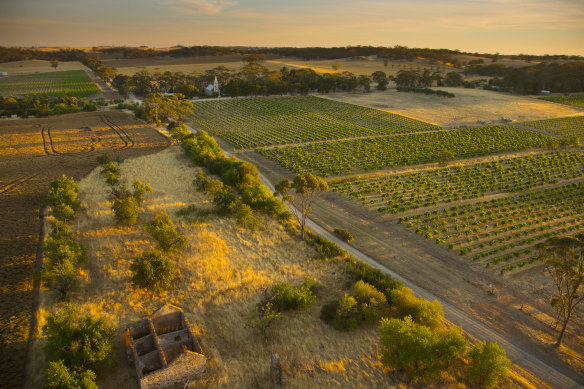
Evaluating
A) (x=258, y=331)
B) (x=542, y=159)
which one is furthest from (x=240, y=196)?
(x=542, y=159)

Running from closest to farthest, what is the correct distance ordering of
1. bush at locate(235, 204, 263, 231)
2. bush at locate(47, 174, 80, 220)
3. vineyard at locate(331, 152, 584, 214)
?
bush at locate(47, 174, 80, 220) < bush at locate(235, 204, 263, 231) < vineyard at locate(331, 152, 584, 214)

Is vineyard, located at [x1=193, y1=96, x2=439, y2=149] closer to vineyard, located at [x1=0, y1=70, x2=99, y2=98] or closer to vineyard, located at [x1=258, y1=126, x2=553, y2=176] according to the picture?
vineyard, located at [x1=258, y1=126, x2=553, y2=176]

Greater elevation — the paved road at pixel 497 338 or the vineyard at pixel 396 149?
the vineyard at pixel 396 149

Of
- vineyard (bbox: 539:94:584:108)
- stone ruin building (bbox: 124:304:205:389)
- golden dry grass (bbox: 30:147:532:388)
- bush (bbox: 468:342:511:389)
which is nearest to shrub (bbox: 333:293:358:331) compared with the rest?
golden dry grass (bbox: 30:147:532:388)

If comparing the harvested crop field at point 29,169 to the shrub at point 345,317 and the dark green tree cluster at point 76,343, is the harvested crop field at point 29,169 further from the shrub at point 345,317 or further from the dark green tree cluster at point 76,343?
the shrub at point 345,317

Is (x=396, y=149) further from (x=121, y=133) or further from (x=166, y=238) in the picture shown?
(x=121, y=133)

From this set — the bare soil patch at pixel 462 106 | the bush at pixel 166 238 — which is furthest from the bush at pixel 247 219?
the bare soil patch at pixel 462 106

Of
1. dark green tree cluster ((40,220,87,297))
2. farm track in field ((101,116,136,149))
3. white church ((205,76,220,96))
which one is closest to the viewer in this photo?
dark green tree cluster ((40,220,87,297))
